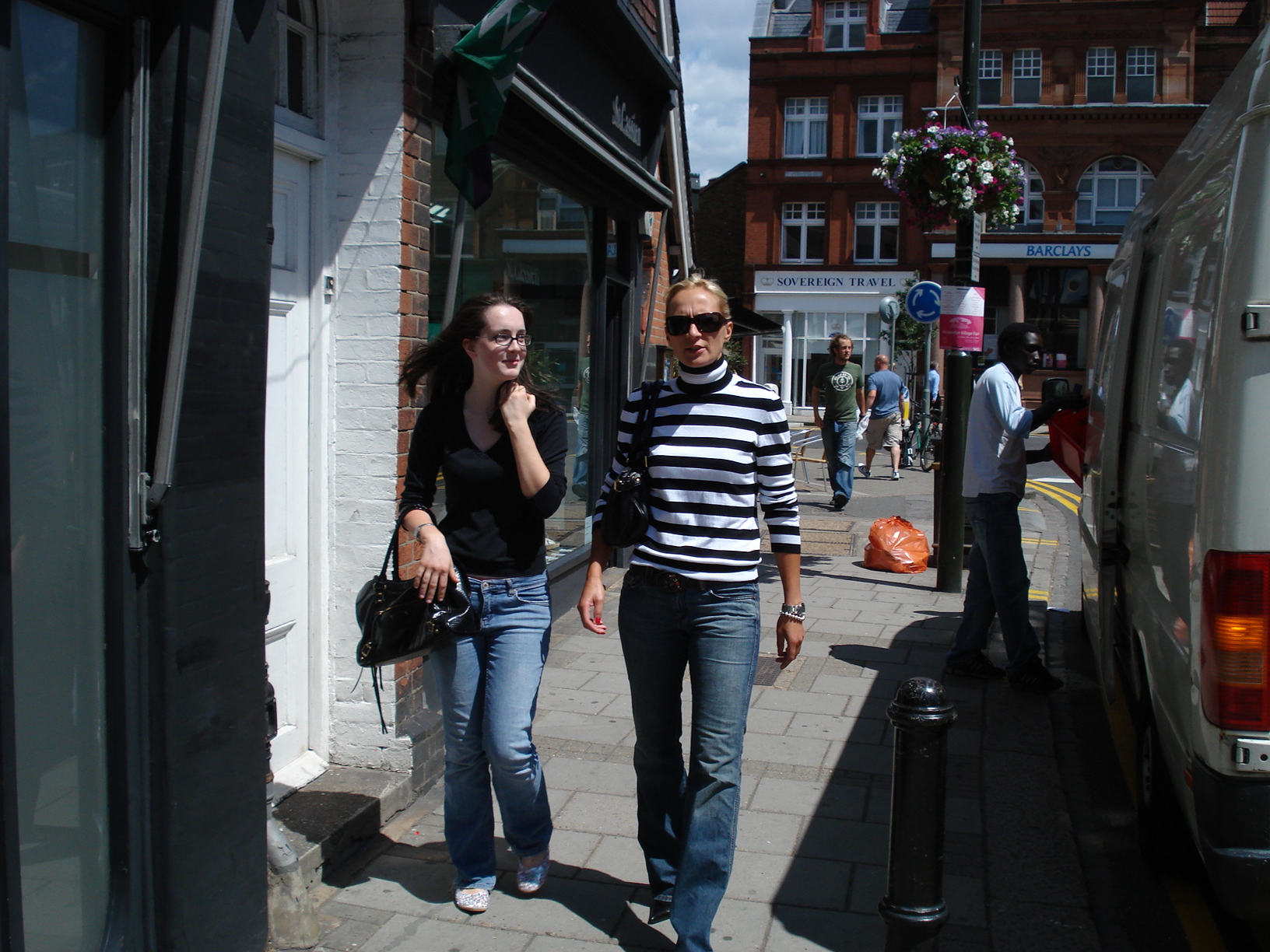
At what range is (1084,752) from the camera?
512cm

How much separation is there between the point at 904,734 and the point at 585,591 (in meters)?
1.08

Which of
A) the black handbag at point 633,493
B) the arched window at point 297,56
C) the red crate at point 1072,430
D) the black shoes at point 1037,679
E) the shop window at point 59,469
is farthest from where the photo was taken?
the red crate at point 1072,430

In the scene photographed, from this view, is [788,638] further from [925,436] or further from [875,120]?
[875,120]

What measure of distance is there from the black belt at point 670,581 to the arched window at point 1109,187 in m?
36.7

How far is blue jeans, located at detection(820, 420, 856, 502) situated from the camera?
→ 1258 cm

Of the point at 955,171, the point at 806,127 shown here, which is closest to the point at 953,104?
the point at 806,127

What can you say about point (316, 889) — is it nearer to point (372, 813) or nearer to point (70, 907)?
point (372, 813)

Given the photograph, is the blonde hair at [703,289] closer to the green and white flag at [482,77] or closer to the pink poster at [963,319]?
the green and white flag at [482,77]

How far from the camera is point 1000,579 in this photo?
580 centimetres

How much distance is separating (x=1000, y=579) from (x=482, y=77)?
3569mm

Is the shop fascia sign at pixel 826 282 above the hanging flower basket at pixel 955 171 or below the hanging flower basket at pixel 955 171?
above

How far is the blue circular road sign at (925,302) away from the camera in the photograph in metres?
11.0

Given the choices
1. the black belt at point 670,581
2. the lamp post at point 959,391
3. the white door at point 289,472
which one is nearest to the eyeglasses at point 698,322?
the black belt at point 670,581

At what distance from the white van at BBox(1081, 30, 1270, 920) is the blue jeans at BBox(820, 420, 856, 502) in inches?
339
